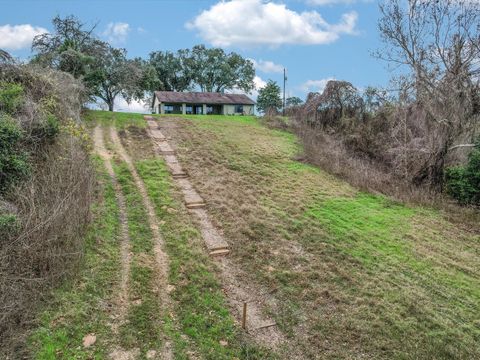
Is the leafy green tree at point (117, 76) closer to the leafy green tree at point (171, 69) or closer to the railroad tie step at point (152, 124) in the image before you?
the railroad tie step at point (152, 124)

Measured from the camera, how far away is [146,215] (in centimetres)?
893

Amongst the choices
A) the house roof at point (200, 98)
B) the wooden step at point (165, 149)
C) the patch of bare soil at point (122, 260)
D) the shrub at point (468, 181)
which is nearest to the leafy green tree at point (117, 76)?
the wooden step at point (165, 149)

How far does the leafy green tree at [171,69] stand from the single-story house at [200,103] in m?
6.06

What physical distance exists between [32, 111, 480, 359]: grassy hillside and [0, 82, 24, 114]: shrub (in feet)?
9.75

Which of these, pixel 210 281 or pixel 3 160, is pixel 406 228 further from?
pixel 3 160

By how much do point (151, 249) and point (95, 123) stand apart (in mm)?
13032

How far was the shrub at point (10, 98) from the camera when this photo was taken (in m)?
7.89

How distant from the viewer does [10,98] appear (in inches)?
320

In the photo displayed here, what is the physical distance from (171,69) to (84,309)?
46.7 metres

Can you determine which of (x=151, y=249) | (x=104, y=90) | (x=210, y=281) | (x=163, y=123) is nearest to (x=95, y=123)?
(x=163, y=123)

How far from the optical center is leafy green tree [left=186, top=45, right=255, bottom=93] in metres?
48.6

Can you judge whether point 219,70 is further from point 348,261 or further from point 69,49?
point 348,261

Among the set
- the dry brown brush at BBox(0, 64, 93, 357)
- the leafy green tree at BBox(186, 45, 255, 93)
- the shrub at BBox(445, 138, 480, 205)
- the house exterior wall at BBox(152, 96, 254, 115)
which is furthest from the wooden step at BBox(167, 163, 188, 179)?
the leafy green tree at BBox(186, 45, 255, 93)

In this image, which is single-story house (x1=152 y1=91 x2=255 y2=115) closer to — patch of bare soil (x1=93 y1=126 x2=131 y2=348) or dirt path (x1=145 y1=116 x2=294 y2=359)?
patch of bare soil (x1=93 y1=126 x2=131 y2=348)
